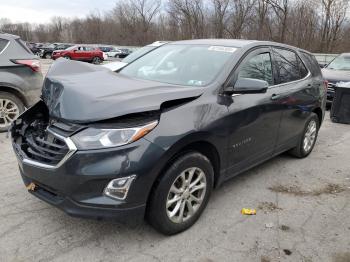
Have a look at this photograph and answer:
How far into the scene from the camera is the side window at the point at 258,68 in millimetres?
3904

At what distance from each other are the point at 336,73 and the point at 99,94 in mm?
9346

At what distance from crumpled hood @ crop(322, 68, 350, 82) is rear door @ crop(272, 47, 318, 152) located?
5.29 metres

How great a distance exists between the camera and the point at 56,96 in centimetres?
322

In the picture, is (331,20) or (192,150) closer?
(192,150)

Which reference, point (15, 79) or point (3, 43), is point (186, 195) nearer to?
point (15, 79)

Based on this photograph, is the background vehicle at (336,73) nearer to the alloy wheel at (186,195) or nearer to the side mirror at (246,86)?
the side mirror at (246,86)

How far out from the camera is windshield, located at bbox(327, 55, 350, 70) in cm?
1120

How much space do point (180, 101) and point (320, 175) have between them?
9.07 feet

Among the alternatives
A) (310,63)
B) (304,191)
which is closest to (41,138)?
(304,191)

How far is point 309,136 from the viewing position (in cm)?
559

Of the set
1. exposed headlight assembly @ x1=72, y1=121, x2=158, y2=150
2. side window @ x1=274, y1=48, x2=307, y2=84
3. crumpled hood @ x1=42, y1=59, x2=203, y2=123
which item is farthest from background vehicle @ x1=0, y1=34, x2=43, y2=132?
side window @ x1=274, y1=48, x2=307, y2=84

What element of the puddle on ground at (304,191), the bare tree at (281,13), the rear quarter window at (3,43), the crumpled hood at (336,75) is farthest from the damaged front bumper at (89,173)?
the bare tree at (281,13)

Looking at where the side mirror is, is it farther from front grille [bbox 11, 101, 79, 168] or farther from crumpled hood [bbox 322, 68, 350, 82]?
crumpled hood [bbox 322, 68, 350, 82]

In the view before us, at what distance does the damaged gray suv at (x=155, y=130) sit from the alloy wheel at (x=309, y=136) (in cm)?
111
